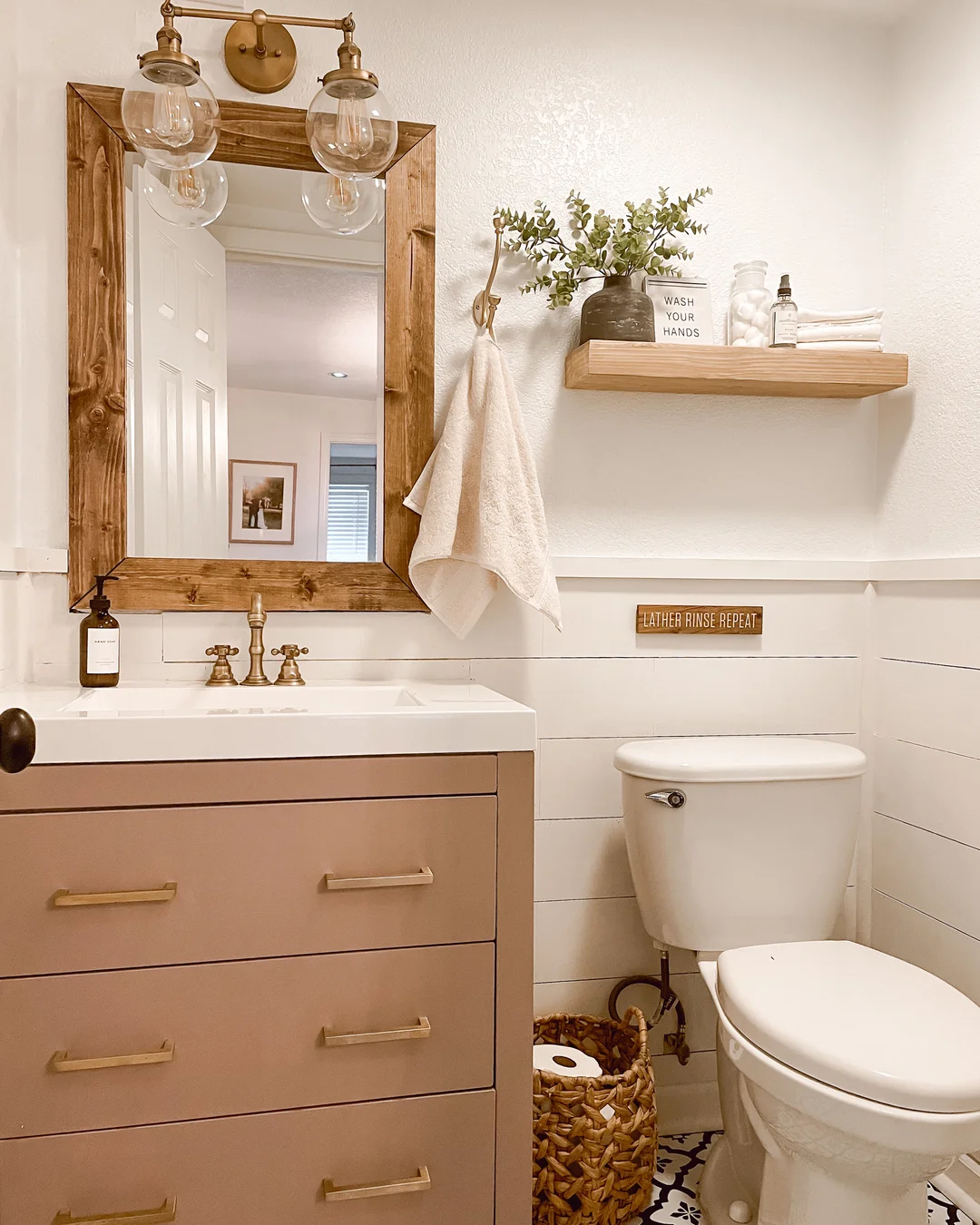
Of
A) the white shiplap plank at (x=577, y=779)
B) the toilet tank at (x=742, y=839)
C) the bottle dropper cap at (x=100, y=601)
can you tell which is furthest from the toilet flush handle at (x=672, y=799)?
the bottle dropper cap at (x=100, y=601)

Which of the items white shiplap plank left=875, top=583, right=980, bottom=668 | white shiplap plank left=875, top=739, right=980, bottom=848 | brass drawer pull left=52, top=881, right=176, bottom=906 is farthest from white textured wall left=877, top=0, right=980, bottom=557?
brass drawer pull left=52, top=881, right=176, bottom=906

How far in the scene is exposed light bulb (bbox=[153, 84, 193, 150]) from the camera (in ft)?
3.62

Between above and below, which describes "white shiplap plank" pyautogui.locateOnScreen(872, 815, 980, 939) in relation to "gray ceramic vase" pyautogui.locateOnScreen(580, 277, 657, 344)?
below

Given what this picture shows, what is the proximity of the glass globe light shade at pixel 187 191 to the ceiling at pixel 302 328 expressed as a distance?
457mm

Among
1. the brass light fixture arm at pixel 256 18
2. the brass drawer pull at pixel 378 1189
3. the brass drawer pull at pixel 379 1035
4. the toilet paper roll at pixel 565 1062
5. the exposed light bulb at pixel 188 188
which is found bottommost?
the toilet paper roll at pixel 565 1062

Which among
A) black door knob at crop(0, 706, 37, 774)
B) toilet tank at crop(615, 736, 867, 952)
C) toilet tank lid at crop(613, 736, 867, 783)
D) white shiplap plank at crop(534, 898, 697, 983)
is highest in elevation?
black door knob at crop(0, 706, 37, 774)

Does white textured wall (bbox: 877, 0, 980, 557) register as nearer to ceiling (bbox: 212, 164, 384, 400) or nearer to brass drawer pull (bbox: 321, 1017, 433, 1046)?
ceiling (bbox: 212, 164, 384, 400)

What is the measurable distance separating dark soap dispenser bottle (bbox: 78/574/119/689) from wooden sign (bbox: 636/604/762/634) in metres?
1.02

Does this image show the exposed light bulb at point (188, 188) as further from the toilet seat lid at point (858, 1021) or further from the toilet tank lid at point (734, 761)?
the toilet seat lid at point (858, 1021)

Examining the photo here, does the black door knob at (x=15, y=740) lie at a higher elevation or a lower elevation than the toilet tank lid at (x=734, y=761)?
higher

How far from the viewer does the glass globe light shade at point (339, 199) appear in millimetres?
1231

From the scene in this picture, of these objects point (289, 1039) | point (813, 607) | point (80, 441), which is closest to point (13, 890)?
point (289, 1039)

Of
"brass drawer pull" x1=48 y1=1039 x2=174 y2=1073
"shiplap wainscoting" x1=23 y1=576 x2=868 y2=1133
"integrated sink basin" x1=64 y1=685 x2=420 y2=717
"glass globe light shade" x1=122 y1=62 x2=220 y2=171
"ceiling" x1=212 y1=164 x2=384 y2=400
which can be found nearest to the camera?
"glass globe light shade" x1=122 y1=62 x2=220 y2=171

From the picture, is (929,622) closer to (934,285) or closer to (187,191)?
(934,285)
